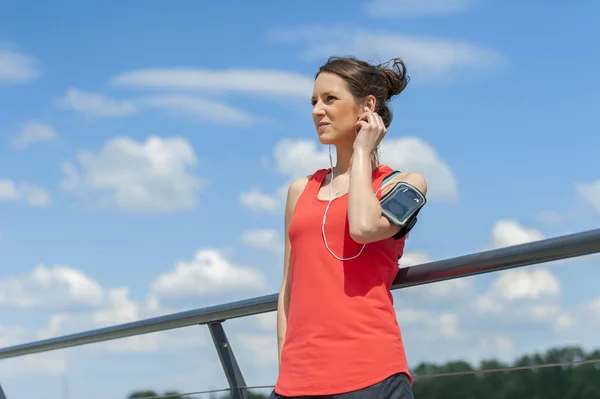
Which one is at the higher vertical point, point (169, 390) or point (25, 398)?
point (25, 398)

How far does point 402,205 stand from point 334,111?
46 centimetres

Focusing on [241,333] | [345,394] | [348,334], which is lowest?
[345,394]

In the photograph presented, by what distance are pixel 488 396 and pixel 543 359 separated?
31 cm

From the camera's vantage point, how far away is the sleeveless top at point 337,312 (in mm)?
2752

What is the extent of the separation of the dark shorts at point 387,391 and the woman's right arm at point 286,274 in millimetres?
424

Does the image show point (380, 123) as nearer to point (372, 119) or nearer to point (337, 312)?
point (372, 119)

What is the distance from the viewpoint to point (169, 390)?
16.7ft

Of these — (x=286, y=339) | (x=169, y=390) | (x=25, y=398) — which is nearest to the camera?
(x=286, y=339)

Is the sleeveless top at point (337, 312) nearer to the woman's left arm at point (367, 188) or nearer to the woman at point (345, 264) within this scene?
the woman at point (345, 264)

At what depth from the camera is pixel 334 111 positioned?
122 inches

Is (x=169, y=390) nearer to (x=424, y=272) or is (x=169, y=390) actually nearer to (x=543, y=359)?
(x=424, y=272)

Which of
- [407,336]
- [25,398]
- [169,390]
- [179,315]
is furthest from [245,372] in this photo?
[25,398]

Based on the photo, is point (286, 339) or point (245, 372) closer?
point (286, 339)

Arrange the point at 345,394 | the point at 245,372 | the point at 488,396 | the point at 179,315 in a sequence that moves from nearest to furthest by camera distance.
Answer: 1. the point at 345,394
2. the point at 488,396
3. the point at 245,372
4. the point at 179,315
